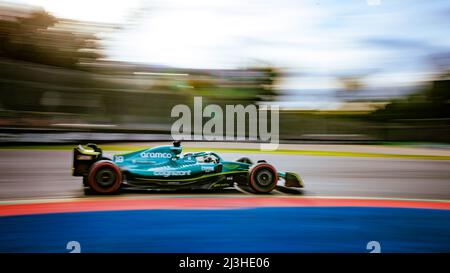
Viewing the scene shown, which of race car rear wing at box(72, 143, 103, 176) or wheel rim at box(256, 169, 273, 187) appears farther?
wheel rim at box(256, 169, 273, 187)

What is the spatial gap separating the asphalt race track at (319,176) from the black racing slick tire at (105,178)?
166mm

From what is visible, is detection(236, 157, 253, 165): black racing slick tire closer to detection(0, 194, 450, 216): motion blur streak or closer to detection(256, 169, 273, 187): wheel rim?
detection(256, 169, 273, 187): wheel rim

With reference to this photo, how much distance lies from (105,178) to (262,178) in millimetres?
1248

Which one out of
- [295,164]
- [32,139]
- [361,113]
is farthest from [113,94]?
[361,113]

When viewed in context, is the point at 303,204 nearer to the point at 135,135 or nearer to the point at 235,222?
the point at 235,222

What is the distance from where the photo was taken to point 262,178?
299 cm

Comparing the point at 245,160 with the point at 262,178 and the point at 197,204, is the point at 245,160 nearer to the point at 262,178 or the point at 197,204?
the point at 262,178

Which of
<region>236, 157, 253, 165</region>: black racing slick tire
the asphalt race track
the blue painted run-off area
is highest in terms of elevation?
<region>236, 157, 253, 165</region>: black racing slick tire

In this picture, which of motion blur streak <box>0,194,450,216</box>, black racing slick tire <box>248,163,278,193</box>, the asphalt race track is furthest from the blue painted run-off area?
the asphalt race track

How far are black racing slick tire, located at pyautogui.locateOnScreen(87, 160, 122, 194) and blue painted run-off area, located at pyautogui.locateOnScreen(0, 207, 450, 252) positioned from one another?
1.67ft

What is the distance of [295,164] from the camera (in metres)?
3.86

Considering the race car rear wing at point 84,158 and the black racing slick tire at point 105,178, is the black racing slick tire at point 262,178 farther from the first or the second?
the race car rear wing at point 84,158

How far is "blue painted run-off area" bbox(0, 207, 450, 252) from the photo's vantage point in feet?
6.08

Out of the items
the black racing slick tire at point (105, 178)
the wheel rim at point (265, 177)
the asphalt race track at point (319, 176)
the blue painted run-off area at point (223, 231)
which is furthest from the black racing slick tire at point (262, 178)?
the black racing slick tire at point (105, 178)
